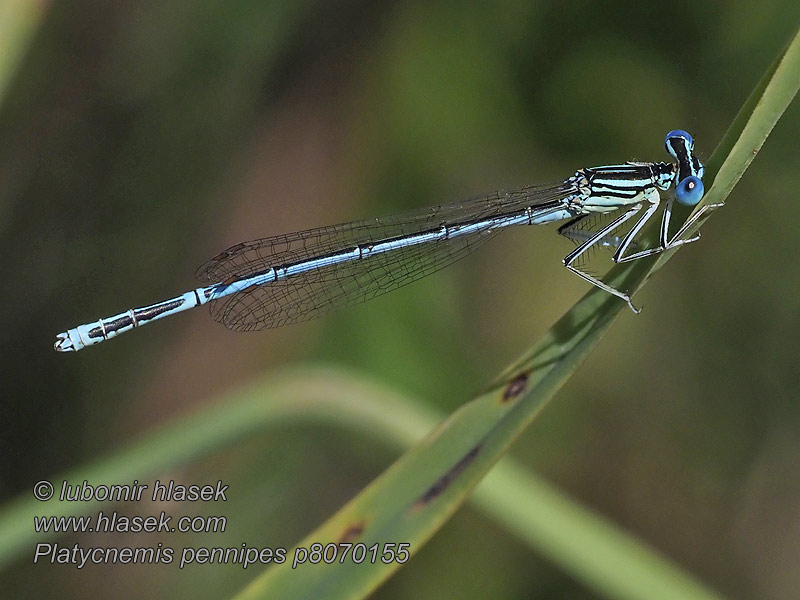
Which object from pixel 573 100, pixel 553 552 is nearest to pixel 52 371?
pixel 553 552

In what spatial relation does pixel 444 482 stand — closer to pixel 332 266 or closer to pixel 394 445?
pixel 394 445

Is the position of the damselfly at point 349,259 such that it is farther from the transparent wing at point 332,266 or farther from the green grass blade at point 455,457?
the green grass blade at point 455,457

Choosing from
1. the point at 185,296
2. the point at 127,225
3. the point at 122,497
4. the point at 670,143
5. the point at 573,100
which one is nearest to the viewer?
the point at 122,497

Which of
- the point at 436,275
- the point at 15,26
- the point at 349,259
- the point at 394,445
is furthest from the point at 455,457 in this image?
the point at 436,275

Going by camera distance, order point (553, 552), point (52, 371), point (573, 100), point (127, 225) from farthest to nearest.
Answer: point (127, 225) → point (52, 371) → point (573, 100) → point (553, 552)

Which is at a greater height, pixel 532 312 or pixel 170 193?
pixel 170 193

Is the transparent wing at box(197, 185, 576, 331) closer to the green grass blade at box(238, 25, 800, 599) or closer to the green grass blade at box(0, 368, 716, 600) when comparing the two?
the green grass blade at box(0, 368, 716, 600)

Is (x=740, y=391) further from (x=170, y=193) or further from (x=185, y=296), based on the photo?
(x=170, y=193)
